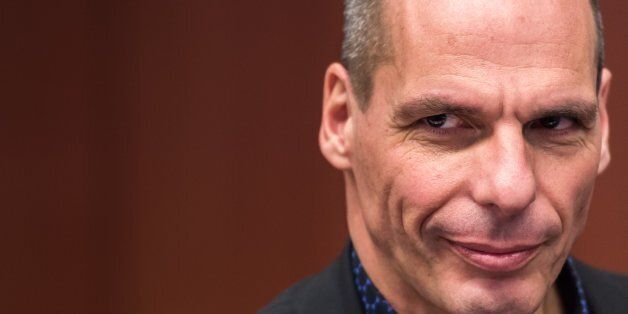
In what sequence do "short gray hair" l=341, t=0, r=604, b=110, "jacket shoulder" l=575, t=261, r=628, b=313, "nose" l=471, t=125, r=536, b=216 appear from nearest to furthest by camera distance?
"nose" l=471, t=125, r=536, b=216 → "short gray hair" l=341, t=0, r=604, b=110 → "jacket shoulder" l=575, t=261, r=628, b=313

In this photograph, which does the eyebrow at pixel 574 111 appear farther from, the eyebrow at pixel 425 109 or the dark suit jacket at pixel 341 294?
the dark suit jacket at pixel 341 294

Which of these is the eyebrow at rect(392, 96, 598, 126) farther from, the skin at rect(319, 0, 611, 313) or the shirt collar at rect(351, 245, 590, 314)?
the shirt collar at rect(351, 245, 590, 314)

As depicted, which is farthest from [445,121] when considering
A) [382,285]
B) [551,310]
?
[551,310]

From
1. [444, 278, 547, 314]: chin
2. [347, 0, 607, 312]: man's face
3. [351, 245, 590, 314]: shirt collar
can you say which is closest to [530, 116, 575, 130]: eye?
[347, 0, 607, 312]: man's face

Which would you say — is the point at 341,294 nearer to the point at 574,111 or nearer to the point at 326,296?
the point at 326,296

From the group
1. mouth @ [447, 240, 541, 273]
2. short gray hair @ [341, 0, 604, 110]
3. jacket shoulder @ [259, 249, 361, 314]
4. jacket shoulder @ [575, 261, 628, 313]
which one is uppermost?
short gray hair @ [341, 0, 604, 110]

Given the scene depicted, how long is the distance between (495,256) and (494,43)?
309mm

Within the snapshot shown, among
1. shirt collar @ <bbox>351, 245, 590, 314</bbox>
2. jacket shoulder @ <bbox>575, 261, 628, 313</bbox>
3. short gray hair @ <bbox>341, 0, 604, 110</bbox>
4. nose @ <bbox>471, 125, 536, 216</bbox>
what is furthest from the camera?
jacket shoulder @ <bbox>575, 261, 628, 313</bbox>

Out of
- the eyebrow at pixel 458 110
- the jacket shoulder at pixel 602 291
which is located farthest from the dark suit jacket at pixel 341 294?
the eyebrow at pixel 458 110

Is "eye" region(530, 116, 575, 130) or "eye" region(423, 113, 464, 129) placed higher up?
"eye" region(423, 113, 464, 129)

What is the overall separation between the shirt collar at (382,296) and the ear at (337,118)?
0.59ft

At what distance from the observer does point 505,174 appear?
159cm

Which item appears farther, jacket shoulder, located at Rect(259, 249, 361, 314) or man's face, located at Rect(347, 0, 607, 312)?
jacket shoulder, located at Rect(259, 249, 361, 314)

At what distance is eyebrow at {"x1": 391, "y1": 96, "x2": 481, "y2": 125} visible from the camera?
1.64 metres
